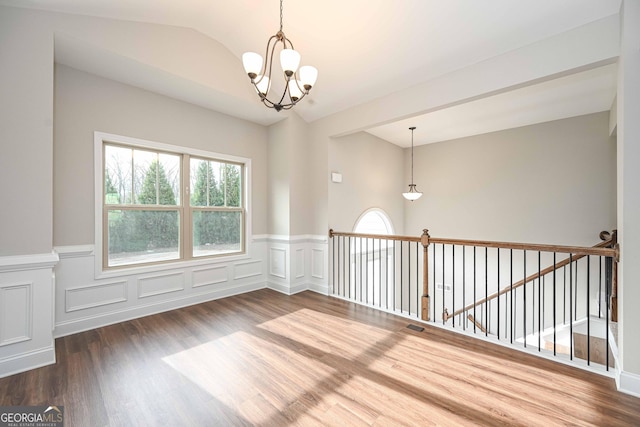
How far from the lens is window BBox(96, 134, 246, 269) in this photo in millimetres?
3270

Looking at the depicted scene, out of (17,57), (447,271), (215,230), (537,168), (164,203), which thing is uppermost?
(17,57)

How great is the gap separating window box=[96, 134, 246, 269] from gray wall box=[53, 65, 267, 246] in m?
0.14

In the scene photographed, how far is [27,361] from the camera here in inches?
88.4

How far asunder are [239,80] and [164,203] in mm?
1966

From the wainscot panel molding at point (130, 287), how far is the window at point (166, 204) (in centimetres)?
16

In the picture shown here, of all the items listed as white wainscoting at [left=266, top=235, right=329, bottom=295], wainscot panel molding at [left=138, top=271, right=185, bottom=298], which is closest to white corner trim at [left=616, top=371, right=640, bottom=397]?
white wainscoting at [left=266, top=235, right=329, bottom=295]

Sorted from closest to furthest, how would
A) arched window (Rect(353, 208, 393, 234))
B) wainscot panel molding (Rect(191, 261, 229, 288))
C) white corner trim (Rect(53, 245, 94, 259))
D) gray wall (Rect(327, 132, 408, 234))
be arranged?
white corner trim (Rect(53, 245, 94, 259))
wainscot panel molding (Rect(191, 261, 229, 288))
gray wall (Rect(327, 132, 408, 234))
arched window (Rect(353, 208, 393, 234))

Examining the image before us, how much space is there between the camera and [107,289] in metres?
3.14

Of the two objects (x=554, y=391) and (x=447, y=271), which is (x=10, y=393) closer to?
(x=554, y=391)

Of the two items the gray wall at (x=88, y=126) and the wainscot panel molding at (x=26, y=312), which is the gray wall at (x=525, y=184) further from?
the wainscot panel molding at (x=26, y=312)

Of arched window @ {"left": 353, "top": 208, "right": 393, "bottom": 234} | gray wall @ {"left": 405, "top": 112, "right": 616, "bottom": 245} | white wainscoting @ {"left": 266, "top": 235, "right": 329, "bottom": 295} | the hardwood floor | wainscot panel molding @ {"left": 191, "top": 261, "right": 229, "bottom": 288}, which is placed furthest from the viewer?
arched window @ {"left": 353, "top": 208, "right": 393, "bottom": 234}

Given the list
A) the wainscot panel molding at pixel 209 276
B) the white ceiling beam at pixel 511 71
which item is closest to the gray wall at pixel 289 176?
the wainscot panel molding at pixel 209 276

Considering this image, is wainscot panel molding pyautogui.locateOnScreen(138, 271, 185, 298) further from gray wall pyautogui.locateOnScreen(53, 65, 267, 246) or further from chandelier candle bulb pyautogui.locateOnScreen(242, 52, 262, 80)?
chandelier candle bulb pyautogui.locateOnScreen(242, 52, 262, 80)

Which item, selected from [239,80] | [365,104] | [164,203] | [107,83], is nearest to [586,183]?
[365,104]
